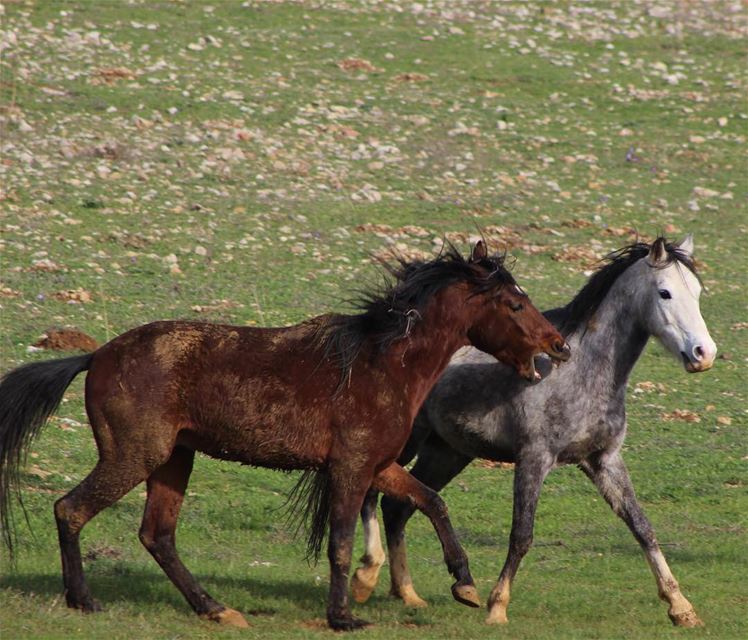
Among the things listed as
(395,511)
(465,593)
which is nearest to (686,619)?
(465,593)

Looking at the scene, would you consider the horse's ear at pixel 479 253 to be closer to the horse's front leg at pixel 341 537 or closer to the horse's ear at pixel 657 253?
the horse's ear at pixel 657 253

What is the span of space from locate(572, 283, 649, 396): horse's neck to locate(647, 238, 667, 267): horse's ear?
0.31 metres

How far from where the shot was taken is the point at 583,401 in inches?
367

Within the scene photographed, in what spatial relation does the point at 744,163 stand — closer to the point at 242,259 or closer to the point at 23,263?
the point at 242,259

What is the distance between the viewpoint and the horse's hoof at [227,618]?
27.6ft

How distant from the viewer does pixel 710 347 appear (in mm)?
9172

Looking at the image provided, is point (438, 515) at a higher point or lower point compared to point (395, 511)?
higher

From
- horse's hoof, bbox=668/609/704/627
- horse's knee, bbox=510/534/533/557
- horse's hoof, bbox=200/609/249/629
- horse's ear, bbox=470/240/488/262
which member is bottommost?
horse's hoof, bbox=668/609/704/627

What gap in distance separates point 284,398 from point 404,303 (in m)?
1.00

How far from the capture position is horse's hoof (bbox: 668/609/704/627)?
30.2ft

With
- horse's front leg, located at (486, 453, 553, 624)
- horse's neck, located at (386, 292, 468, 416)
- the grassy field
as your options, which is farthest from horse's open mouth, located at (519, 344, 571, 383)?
the grassy field

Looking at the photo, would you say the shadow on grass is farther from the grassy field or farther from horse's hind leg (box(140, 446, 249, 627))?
horse's hind leg (box(140, 446, 249, 627))

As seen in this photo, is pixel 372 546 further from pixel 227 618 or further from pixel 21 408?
pixel 21 408

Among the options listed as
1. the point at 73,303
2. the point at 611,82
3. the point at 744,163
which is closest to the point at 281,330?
the point at 73,303
